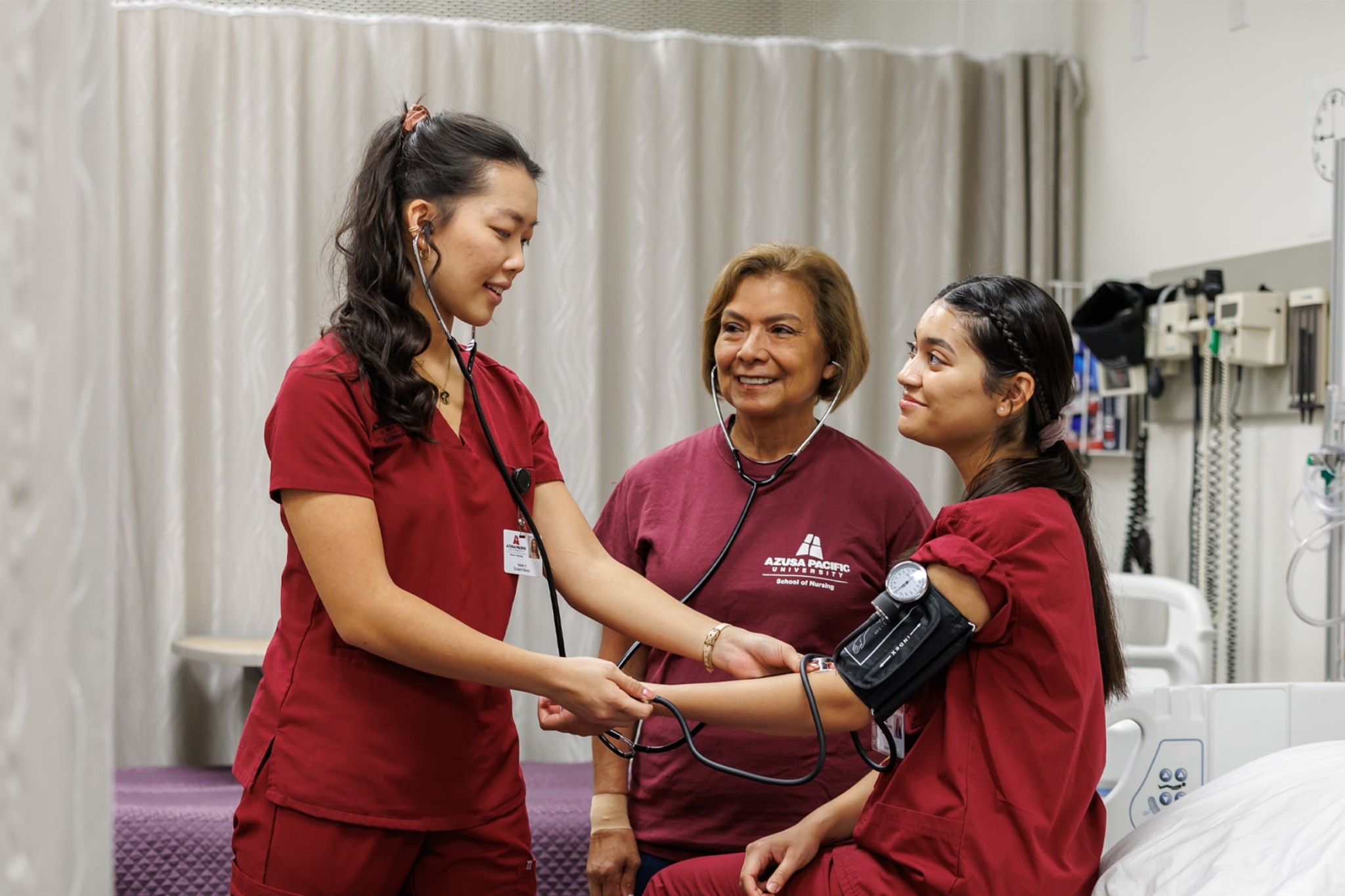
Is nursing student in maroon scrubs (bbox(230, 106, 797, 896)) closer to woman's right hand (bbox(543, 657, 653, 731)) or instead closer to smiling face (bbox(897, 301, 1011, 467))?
woman's right hand (bbox(543, 657, 653, 731))

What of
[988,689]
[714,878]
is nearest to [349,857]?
[714,878]

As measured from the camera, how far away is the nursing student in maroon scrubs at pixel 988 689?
1.24 meters

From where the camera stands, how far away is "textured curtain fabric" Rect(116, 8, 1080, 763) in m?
3.40

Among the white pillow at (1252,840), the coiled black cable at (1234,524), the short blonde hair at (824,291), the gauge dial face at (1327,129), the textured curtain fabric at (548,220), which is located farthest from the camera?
the textured curtain fabric at (548,220)

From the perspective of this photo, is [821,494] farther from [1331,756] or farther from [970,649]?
[1331,756]

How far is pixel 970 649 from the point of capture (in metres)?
1.30

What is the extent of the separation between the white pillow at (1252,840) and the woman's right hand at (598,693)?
0.55 meters

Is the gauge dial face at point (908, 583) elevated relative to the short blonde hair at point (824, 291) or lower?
lower

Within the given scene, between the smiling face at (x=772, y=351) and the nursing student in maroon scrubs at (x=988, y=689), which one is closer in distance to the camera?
the nursing student in maroon scrubs at (x=988, y=689)

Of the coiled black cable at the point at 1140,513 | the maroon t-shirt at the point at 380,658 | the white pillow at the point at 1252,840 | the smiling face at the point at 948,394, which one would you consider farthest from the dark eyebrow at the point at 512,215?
the coiled black cable at the point at 1140,513

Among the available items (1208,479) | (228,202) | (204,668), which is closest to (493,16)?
(228,202)

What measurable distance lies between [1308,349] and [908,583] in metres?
1.97

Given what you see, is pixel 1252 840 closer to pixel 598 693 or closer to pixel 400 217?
pixel 598 693

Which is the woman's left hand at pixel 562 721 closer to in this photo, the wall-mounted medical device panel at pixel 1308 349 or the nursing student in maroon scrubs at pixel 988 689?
the nursing student in maroon scrubs at pixel 988 689
